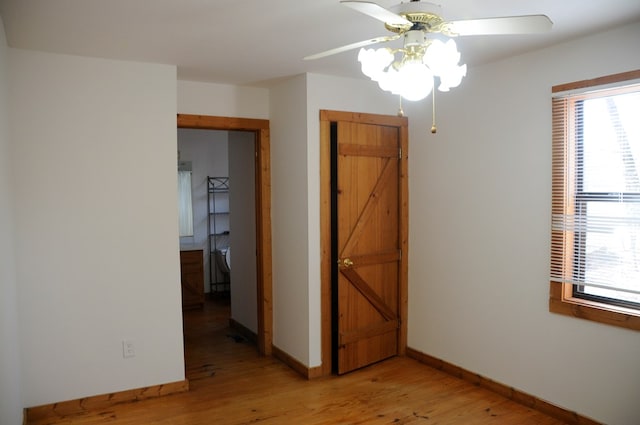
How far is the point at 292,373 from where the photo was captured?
162 inches

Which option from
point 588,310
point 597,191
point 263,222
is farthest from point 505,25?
point 263,222

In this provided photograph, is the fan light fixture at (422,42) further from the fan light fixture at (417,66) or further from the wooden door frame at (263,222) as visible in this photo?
the wooden door frame at (263,222)

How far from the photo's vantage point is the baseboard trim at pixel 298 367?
13.1ft

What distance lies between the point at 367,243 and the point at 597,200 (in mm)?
1814

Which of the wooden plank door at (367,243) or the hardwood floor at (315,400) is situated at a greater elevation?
the wooden plank door at (367,243)

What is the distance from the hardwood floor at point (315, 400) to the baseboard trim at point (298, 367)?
6cm

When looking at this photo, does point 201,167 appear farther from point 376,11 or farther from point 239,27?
point 376,11

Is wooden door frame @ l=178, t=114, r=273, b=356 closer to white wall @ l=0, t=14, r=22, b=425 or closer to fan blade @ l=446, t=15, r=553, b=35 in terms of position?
white wall @ l=0, t=14, r=22, b=425

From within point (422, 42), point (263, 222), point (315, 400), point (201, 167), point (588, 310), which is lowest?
point (315, 400)

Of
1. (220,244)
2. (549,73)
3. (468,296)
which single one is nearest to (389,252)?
(468,296)

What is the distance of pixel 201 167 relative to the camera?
7.11 m

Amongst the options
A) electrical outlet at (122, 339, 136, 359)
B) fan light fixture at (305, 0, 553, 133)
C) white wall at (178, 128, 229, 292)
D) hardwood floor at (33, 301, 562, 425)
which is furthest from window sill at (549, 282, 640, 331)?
white wall at (178, 128, 229, 292)

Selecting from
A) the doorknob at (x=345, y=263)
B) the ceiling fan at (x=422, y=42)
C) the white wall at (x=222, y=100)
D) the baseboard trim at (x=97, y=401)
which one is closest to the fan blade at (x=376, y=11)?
the ceiling fan at (x=422, y=42)

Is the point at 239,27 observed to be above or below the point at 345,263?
above
